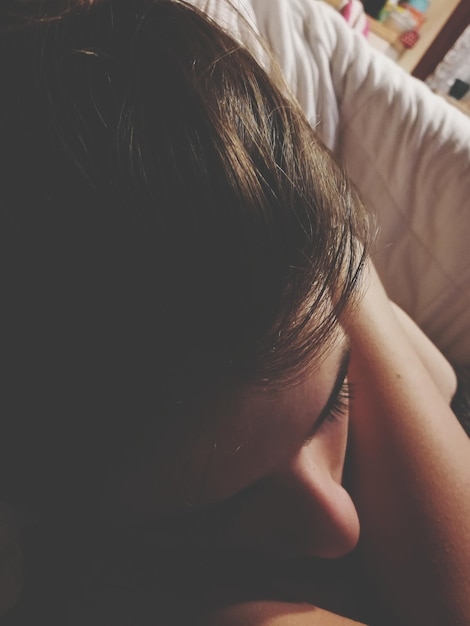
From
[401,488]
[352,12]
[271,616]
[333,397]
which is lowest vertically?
[271,616]

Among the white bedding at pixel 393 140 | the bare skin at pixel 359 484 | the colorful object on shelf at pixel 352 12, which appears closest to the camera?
the bare skin at pixel 359 484

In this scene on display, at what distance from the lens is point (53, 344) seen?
0.26 metres

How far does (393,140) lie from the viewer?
0.70 metres

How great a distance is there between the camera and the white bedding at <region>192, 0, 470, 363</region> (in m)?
0.67

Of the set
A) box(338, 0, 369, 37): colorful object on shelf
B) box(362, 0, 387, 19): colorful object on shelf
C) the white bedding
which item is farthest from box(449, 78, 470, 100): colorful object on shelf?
the white bedding

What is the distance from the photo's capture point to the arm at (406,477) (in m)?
0.50

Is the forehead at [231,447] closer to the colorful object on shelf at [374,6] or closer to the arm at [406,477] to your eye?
the arm at [406,477]

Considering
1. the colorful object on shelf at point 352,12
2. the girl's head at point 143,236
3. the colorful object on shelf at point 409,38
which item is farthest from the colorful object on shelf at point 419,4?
the girl's head at point 143,236

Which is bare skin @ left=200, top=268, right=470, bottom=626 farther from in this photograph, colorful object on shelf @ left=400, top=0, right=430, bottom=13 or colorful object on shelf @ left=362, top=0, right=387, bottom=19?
colorful object on shelf @ left=400, top=0, right=430, bottom=13

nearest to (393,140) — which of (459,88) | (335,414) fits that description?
(335,414)

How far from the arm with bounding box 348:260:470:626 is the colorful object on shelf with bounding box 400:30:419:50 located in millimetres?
1525

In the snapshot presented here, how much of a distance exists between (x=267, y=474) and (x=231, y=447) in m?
0.08

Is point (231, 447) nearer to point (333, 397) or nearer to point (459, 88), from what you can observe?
point (333, 397)

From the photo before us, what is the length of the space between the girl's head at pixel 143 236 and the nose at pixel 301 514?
0.12 metres
